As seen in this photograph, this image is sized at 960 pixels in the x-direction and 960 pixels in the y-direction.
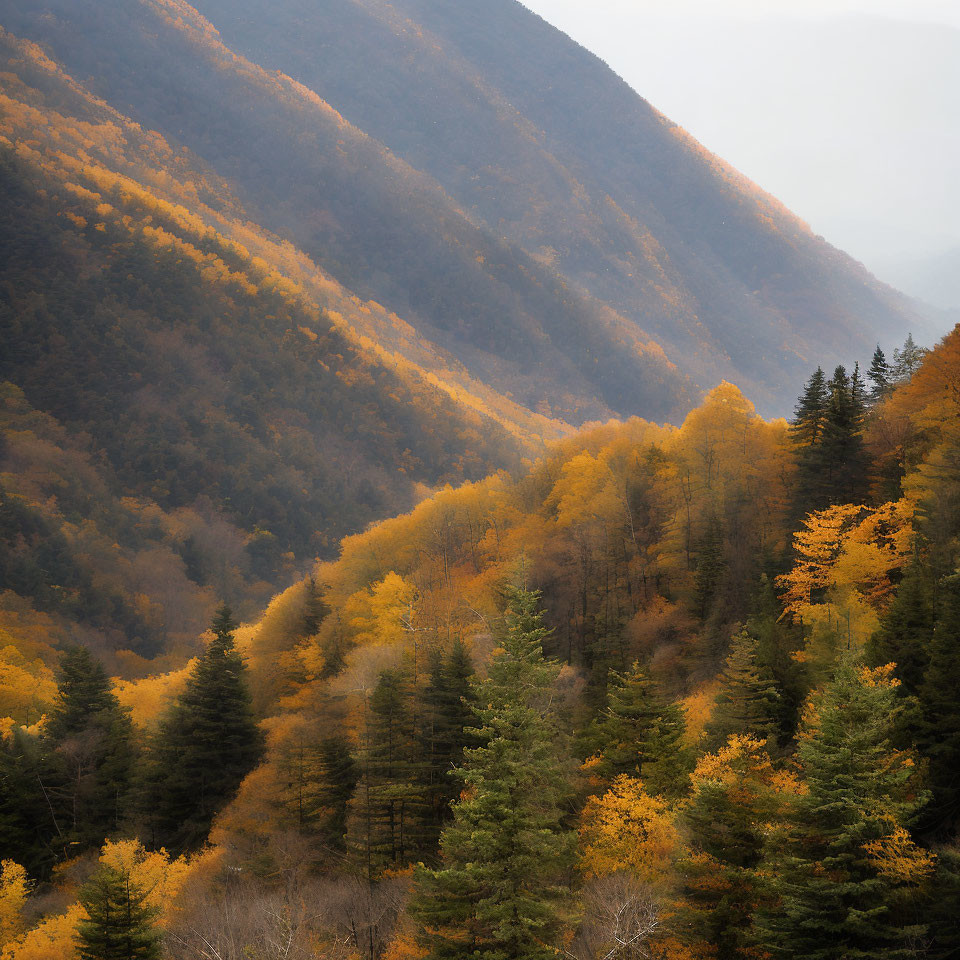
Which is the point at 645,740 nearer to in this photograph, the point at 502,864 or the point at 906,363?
the point at 502,864

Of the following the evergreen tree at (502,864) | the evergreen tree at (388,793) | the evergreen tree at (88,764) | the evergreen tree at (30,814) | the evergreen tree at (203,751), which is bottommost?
the evergreen tree at (30,814)

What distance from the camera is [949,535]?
1460 inches

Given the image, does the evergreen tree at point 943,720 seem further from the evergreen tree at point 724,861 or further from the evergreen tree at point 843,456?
the evergreen tree at point 843,456

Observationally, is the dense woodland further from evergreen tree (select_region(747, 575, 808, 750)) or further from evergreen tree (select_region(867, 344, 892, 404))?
evergreen tree (select_region(867, 344, 892, 404))

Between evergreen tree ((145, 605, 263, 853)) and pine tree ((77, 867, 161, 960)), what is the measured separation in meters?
20.0

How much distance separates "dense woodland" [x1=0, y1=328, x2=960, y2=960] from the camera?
24.6 metres

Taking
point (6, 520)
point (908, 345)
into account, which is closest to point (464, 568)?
point (908, 345)

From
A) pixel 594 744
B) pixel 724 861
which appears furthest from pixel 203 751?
pixel 724 861

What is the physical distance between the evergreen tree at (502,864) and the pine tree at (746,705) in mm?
9707

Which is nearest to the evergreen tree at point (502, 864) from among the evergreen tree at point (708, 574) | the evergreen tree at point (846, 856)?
the evergreen tree at point (846, 856)

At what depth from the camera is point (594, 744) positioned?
38.4 m

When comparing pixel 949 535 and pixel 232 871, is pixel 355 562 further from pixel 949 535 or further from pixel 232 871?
pixel 949 535

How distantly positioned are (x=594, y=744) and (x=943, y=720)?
15826 mm

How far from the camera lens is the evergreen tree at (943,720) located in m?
25.9
